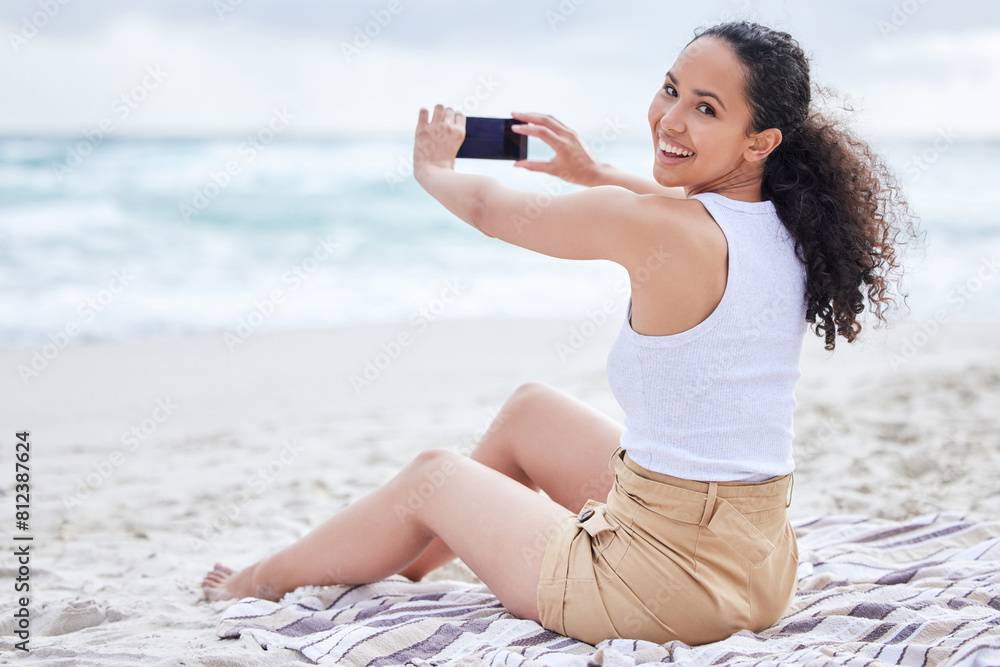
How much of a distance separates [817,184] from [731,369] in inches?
19.3

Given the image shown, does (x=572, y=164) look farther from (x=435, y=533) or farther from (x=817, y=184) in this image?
(x=435, y=533)

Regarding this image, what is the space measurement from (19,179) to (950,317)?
53.6 feet

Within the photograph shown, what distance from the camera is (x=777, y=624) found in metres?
2.02

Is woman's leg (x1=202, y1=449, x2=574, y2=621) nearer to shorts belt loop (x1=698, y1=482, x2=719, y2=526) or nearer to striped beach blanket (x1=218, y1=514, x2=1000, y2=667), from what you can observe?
striped beach blanket (x1=218, y1=514, x2=1000, y2=667)

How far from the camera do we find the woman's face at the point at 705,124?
171 cm

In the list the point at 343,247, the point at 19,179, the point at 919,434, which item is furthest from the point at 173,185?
A: the point at 919,434

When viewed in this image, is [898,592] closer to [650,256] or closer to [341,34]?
[650,256]

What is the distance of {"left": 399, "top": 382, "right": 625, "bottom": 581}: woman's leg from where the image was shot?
221 centimetres

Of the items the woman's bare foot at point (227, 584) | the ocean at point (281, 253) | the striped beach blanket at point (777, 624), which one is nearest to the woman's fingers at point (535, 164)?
the striped beach blanket at point (777, 624)

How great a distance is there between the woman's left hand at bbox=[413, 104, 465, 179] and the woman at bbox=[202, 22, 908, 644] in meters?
0.22

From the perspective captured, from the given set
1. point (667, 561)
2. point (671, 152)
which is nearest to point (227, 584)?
point (667, 561)

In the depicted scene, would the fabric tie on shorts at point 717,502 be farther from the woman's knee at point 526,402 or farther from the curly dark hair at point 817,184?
the woman's knee at point 526,402

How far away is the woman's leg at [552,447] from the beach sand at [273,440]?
0.65 metres

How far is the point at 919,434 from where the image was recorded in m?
4.02
